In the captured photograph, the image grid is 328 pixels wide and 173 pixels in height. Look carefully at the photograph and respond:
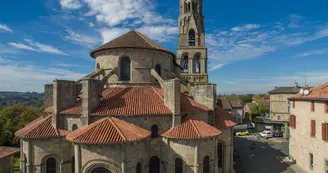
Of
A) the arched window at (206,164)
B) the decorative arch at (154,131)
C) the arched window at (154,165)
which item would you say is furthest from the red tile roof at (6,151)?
the arched window at (206,164)

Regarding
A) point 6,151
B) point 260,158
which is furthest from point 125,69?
point 260,158

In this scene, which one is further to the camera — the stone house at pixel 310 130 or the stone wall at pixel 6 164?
the stone house at pixel 310 130

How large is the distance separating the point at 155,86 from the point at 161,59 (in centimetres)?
286

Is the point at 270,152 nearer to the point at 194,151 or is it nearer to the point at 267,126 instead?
the point at 267,126

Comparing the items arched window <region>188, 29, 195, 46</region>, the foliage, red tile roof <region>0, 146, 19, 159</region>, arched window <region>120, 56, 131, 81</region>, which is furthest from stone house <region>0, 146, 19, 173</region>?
arched window <region>188, 29, 195, 46</region>

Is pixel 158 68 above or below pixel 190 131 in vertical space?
above

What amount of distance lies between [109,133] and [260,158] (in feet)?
78.6

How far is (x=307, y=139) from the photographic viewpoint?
22.9m

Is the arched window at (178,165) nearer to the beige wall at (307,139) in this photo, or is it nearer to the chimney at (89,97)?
the chimney at (89,97)

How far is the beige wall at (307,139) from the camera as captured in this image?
20016mm

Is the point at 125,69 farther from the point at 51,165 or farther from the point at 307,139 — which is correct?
the point at 307,139

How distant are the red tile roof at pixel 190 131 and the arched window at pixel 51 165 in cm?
872

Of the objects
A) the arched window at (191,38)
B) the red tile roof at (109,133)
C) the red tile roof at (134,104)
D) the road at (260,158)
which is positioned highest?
the arched window at (191,38)

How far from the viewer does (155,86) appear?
61.7 feet
